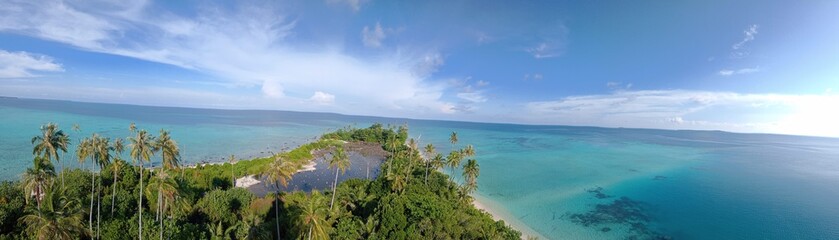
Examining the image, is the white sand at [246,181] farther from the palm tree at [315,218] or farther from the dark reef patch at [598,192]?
the dark reef patch at [598,192]

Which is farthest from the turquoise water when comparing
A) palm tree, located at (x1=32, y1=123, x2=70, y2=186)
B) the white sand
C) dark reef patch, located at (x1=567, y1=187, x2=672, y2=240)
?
palm tree, located at (x1=32, y1=123, x2=70, y2=186)

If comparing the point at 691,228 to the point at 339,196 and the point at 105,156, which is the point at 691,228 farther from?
the point at 105,156

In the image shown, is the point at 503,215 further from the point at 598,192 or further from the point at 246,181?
the point at 246,181

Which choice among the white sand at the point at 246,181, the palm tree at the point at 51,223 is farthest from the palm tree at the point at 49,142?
the white sand at the point at 246,181

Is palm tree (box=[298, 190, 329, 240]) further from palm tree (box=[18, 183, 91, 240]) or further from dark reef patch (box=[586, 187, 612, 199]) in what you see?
dark reef patch (box=[586, 187, 612, 199])

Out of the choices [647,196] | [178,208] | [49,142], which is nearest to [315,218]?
[178,208]
